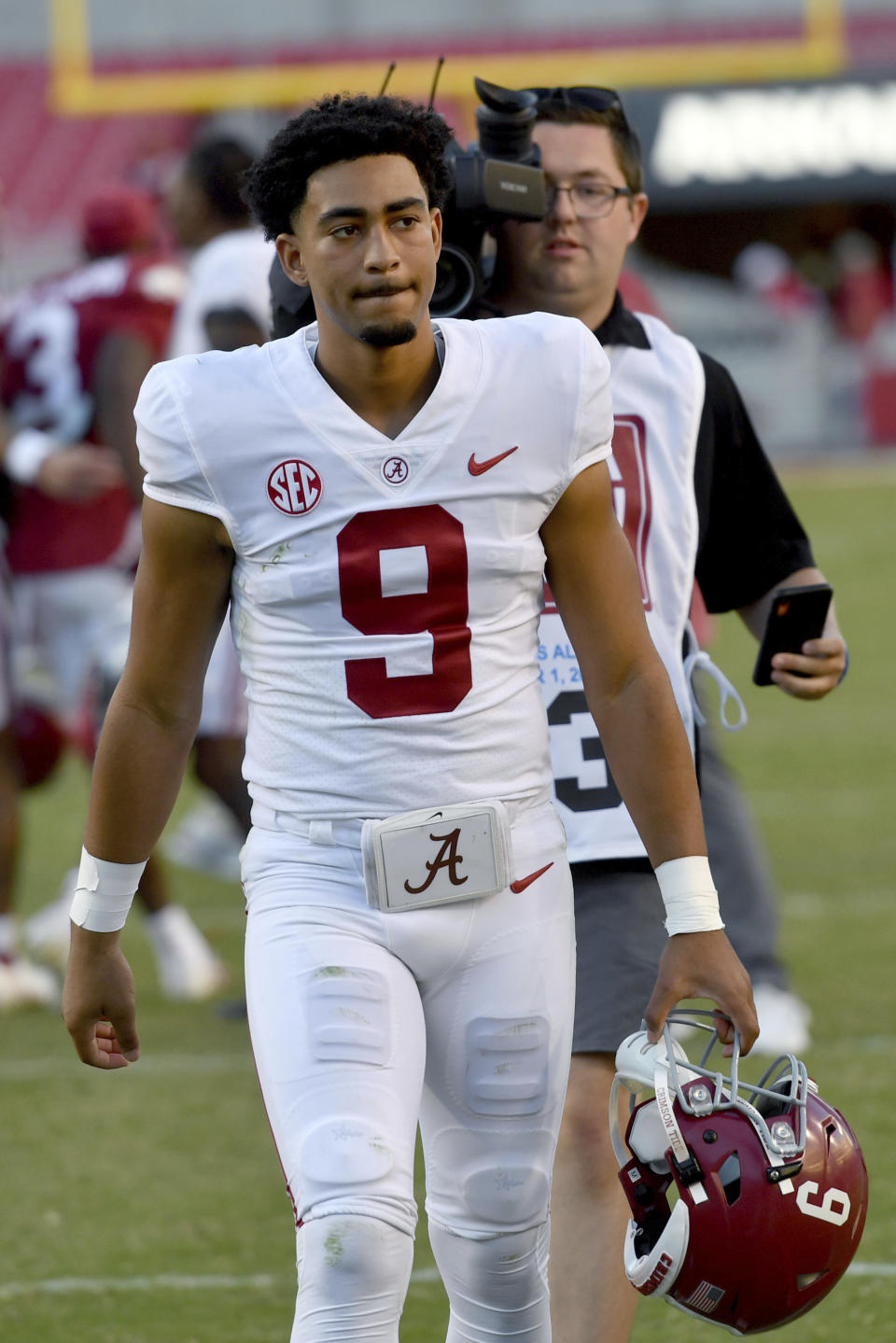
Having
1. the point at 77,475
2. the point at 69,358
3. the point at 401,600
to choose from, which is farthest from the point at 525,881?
the point at 69,358

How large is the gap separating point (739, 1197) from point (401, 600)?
84 centimetres

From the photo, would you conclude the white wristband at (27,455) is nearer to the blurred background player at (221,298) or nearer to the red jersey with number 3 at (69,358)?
the red jersey with number 3 at (69,358)

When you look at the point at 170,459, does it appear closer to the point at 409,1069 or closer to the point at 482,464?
the point at 482,464

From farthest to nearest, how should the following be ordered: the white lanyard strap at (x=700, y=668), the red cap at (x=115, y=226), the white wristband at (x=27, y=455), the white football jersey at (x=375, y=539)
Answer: the red cap at (x=115, y=226) → the white wristband at (x=27, y=455) → the white lanyard strap at (x=700, y=668) → the white football jersey at (x=375, y=539)

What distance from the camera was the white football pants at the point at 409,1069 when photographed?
8.18 feet

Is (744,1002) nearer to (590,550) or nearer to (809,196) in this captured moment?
(590,550)

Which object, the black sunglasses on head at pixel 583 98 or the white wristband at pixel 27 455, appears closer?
the black sunglasses on head at pixel 583 98

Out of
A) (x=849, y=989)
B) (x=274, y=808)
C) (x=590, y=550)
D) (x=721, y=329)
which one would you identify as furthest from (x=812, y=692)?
(x=721, y=329)

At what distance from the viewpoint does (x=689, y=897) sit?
271 cm

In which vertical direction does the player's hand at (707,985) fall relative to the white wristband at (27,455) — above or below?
above

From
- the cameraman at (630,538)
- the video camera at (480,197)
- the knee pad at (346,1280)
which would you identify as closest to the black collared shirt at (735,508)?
the cameraman at (630,538)

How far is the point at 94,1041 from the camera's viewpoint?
280 centimetres

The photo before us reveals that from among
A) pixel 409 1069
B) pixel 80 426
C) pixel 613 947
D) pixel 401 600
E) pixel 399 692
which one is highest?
pixel 401 600

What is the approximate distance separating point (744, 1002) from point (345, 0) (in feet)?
74.0
